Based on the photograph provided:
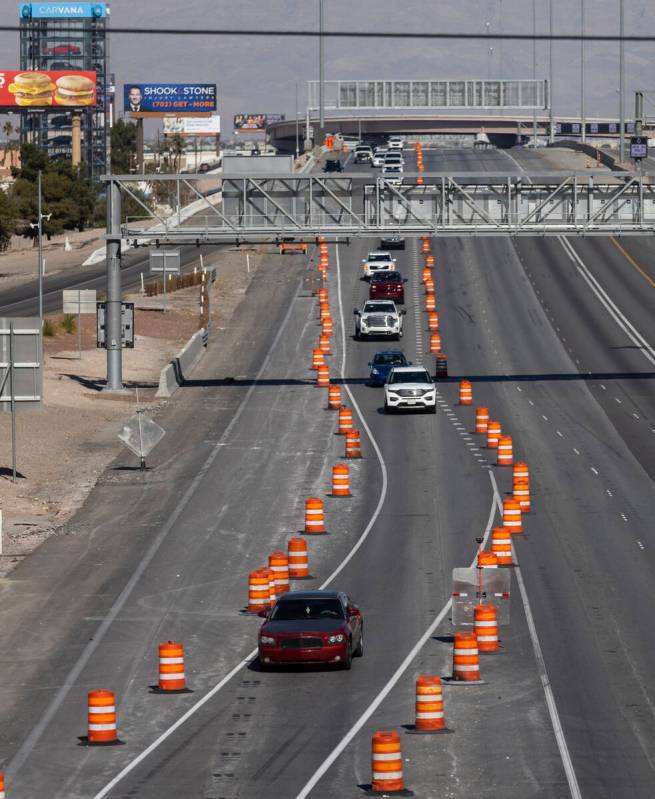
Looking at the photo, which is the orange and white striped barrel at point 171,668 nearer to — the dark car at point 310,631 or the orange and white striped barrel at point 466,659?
the dark car at point 310,631

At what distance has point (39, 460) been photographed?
4884cm

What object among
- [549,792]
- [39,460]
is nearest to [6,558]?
[39,460]

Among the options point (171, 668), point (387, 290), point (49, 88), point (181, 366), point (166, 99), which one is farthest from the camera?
point (166, 99)

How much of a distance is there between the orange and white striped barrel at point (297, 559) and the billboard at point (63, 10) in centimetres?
15523

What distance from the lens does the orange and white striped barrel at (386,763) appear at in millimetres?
18688

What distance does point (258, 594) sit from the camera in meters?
30.9

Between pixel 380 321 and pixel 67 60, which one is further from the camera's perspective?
pixel 67 60

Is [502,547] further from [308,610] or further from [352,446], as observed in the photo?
[352,446]

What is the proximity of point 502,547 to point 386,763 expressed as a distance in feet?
53.1

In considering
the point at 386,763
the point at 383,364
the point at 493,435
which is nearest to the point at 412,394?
the point at 493,435

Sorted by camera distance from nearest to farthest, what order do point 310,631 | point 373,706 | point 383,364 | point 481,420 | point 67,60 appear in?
point 373,706 < point 310,631 < point 481,420 < point 383,364 < point 67,60

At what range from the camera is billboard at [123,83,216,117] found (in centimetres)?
19588

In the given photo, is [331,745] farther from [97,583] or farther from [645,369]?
[645,369]

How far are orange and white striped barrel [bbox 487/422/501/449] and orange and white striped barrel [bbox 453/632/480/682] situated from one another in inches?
1010
